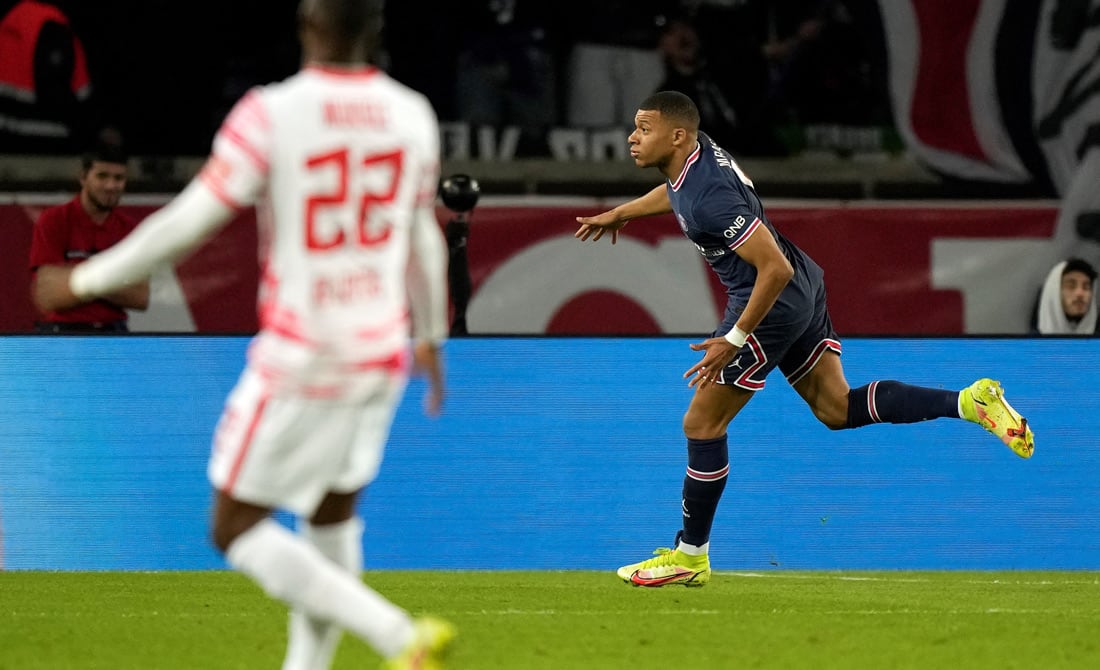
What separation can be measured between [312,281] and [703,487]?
3.43m

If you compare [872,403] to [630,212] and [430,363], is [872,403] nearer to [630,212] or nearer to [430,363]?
[630,212]

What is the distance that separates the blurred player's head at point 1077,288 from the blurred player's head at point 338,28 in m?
6.85

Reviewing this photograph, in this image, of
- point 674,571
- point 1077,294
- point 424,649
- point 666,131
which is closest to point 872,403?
point 674,571

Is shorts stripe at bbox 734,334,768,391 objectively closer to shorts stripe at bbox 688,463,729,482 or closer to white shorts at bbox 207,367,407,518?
shorts stripe at bbox 688,463,729,482

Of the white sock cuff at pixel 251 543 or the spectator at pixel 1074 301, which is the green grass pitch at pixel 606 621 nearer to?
the white sock cuff at pixel 251 543

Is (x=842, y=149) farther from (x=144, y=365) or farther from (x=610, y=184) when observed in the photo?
(x=144, y=365)

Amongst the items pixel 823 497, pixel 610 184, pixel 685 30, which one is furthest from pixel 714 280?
pixel 823 497

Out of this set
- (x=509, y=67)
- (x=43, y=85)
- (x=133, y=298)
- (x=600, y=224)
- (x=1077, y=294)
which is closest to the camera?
(x=600, y=224)

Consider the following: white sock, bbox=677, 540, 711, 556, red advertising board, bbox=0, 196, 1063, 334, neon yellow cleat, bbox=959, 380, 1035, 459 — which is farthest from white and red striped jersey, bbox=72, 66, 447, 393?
red advertising board, bbox=0, 196, 1063, 334

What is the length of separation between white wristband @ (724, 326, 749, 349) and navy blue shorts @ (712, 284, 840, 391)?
0.75 feet

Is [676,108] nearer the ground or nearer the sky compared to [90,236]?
nearer the sky

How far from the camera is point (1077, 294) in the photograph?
9.83 m

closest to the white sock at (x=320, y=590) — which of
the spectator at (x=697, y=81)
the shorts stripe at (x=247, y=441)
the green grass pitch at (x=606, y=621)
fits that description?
the shorts stripe at (x=247, y=441)

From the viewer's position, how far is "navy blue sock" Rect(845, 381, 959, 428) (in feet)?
23.3
